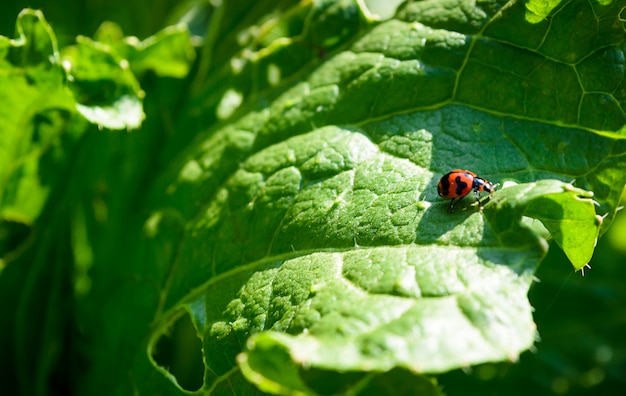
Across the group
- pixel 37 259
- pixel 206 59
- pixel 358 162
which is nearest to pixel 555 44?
pixel 358 162

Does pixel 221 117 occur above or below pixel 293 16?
below

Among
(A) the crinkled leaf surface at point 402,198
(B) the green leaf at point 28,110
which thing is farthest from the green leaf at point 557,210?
(B) the green leaf at point 28,110

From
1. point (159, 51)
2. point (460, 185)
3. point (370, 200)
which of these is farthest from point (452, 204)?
point (159, 51)

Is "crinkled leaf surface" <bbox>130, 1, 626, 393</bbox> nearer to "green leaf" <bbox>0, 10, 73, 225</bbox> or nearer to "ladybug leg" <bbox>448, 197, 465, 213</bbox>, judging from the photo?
"ladybug leg" <bbox>448, 197, 465, 213</bbox>

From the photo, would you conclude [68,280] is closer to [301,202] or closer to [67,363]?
[67,363]

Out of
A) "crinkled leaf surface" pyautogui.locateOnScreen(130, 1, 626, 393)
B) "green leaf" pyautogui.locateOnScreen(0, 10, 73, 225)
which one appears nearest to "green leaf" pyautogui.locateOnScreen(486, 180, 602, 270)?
"crinkled leaf surface" pyautogui.locateOnScreen(130, 1, 626, 393)

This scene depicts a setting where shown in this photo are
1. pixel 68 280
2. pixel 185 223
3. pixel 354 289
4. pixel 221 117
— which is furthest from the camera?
pixel 68 280
